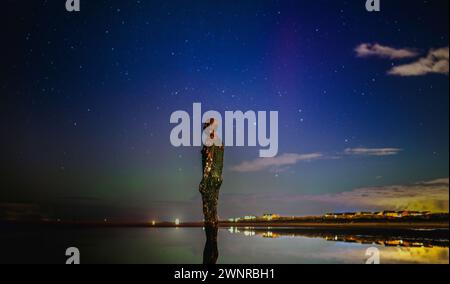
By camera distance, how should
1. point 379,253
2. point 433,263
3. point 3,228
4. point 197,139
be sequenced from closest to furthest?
point 433,263 → point 379,253 → point 197,139 → point 3,228

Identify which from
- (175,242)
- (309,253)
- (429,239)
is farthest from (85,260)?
(429,239)

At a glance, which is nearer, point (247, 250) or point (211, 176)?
point (211, 176)

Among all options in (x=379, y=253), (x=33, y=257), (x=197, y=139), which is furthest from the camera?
(x=197, y=139)

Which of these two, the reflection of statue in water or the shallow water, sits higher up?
the reflection of statue in water

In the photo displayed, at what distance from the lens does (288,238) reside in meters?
13.6

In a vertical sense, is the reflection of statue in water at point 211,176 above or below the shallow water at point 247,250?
above

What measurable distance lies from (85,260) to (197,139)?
3.96 metres

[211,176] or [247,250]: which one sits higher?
[211,176]

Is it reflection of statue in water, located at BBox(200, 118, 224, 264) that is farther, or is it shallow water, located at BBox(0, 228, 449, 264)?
reflection of statue in water, located at BBox(200, 118, 224, 264)

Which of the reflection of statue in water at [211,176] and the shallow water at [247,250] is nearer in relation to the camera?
the shallow water at [247,250]

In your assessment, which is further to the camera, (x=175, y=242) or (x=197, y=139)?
(x=175, y=242)
